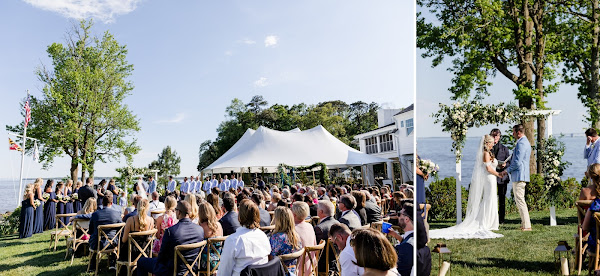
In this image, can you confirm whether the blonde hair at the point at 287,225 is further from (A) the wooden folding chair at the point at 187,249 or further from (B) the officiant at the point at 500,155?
(B) the officiant at the point at 500,155

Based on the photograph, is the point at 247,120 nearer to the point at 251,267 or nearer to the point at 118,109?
the point at 118,109

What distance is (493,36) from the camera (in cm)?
336

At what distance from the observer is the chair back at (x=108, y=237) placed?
5.52 meters

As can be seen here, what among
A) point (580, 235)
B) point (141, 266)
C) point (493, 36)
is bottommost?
point (141, 266)

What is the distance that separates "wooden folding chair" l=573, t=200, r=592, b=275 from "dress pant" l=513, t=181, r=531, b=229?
0.39 meters

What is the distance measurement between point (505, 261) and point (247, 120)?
132 feet

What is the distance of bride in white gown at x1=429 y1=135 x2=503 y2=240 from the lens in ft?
10.2

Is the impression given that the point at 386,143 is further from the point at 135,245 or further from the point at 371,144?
the point at 135,245

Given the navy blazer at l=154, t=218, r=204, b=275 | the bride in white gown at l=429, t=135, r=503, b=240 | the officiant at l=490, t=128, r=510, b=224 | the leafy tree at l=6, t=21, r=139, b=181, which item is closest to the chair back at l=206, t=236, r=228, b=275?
the navy blazer at l=154, t=218, r=204, b=275

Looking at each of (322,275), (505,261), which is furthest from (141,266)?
(505,261)

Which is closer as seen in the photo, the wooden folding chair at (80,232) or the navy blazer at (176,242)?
the navy blazer at (176,242)

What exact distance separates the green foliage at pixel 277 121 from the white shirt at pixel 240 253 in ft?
117

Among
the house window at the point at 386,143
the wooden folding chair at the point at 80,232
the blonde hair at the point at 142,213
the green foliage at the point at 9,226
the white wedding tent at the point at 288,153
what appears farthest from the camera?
the house window at the point at 386,143

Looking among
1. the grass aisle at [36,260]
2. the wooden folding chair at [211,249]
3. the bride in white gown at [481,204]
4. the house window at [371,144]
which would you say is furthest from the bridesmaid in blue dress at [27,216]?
the house window at [371,144]
